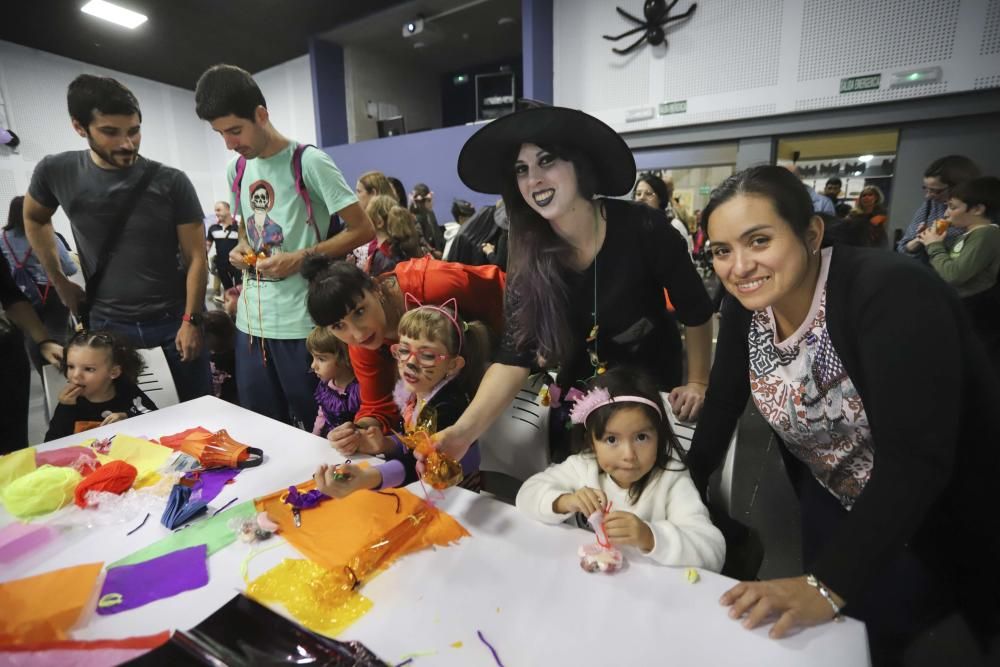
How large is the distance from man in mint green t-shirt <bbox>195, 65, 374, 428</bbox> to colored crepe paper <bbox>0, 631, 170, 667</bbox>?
1270mm

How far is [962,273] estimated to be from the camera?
109 inches

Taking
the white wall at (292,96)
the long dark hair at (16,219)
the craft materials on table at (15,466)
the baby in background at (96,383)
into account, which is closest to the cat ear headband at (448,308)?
the craft materials on table at (15,466)

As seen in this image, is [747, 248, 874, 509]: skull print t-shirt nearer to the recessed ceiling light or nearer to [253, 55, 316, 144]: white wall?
the recessed ceiling light

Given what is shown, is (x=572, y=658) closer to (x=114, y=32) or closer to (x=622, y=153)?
(x=622, y=153)

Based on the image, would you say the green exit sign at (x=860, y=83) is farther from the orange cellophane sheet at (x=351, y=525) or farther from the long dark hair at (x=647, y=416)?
the orange cellophane sheet at (x=351, y=525)

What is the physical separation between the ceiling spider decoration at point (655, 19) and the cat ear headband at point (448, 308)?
15.7ft

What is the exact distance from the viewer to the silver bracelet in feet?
2.59

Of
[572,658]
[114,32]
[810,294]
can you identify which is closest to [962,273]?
[810,294]

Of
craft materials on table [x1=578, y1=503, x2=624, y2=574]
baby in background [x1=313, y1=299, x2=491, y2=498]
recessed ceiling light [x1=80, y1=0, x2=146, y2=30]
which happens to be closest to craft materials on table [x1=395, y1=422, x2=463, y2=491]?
baby in background [x1=313, y1=299, x2=491, y2=498]

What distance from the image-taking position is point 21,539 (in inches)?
43.1

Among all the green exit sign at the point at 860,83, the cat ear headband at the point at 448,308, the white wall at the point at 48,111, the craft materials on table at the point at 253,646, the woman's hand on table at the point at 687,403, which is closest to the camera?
the craft materials on table at the point at 253,646

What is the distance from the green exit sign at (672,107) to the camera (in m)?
5.02

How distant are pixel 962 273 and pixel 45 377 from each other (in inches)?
177

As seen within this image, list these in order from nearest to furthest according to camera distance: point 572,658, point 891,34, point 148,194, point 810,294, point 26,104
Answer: point 572,658 → point 810,294 → point 148,194 → point 891,34 → point 26,104
